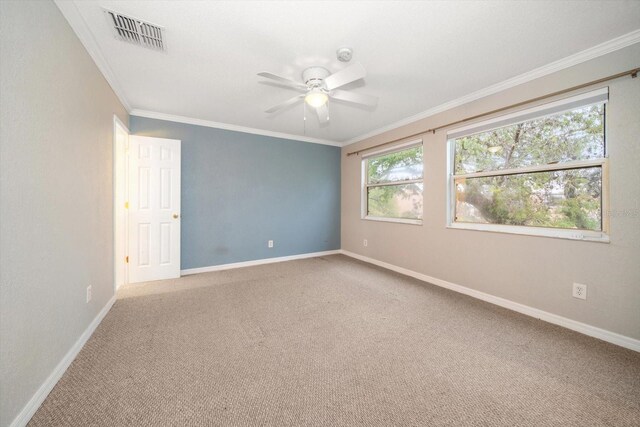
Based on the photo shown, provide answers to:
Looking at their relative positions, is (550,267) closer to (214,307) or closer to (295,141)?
(214,307)

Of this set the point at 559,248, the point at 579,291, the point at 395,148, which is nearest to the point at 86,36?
the point at 395,148

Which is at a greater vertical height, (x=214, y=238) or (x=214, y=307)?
(x=214, y=238)

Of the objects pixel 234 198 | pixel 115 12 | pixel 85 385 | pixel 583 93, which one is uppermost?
pixel 115 12

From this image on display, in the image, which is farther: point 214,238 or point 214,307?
point 214,238

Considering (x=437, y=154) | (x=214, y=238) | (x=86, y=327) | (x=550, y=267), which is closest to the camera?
(x=86, y=327)

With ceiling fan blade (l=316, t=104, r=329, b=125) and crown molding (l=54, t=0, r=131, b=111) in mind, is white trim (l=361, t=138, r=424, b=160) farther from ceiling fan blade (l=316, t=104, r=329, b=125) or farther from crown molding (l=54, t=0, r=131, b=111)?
crown molding (l=54, t=0, r=131, b=111)

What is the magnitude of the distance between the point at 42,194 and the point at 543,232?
3953 mm

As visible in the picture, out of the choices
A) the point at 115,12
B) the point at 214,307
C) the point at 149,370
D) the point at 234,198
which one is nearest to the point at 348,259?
the point at 234,198

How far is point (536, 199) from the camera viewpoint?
8.18ft

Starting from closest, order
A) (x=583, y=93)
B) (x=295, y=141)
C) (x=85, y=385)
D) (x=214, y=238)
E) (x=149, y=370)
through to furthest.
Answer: (x=85, y=385)
(x=149, y=370)
(x=583, y=93)
(x=214, y=238)
(x=295, y=141)

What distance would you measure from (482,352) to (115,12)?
143 inches

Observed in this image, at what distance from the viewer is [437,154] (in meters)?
3.31

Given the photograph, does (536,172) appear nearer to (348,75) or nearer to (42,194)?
(348,75)

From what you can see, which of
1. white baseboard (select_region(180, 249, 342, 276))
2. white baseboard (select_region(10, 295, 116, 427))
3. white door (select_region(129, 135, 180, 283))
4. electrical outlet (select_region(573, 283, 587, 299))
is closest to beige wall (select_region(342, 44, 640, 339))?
electrical outlet (select_region(573, 283, 587, 299))
